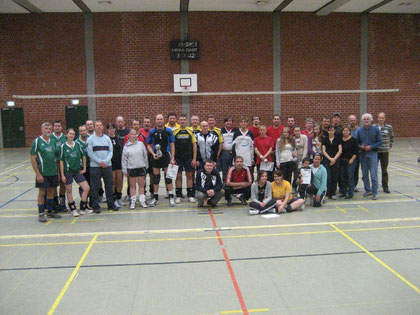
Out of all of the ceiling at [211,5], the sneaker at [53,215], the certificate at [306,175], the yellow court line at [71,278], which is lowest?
the yellow court line at [71,278]

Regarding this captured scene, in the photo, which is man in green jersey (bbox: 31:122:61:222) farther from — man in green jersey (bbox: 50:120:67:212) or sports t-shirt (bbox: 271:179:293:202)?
sports t-shirt (bbox: 271:179:293:202)

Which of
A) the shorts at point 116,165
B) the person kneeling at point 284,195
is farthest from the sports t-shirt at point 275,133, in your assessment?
the shorts at point 116,165

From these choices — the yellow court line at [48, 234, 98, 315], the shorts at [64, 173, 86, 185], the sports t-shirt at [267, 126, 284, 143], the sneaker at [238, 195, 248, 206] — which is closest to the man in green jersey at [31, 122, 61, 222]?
the shorts at [64, 173, 86, 185]

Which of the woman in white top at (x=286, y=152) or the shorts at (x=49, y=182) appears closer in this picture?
the shorts at (x=49, y=182)

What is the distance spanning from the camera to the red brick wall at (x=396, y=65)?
1806cm

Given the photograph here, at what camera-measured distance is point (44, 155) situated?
6.41m

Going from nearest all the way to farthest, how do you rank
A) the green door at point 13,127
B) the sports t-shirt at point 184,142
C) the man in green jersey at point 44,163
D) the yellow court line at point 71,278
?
the yellow court line at point 71,278 < the man in green jersey at point 44,163 < the sports t-shirt at point 184,142 < the green door at point 13,127

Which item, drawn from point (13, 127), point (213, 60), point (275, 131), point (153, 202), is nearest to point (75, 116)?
point (13, 127)

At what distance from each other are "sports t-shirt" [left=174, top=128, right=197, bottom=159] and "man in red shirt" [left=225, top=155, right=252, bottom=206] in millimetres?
948

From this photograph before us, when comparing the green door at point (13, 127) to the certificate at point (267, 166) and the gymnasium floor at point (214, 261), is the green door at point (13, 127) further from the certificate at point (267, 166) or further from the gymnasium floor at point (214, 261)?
the certificate at point (267, 166)

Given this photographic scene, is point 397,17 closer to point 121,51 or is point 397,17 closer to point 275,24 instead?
point 275,24

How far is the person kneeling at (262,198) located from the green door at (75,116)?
12697 millimetres

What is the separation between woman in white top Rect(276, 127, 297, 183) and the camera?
782 cm

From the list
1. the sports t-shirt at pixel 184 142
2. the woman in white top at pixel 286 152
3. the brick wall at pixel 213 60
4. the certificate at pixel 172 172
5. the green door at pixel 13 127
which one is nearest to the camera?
the certificate at pixel 172 172
